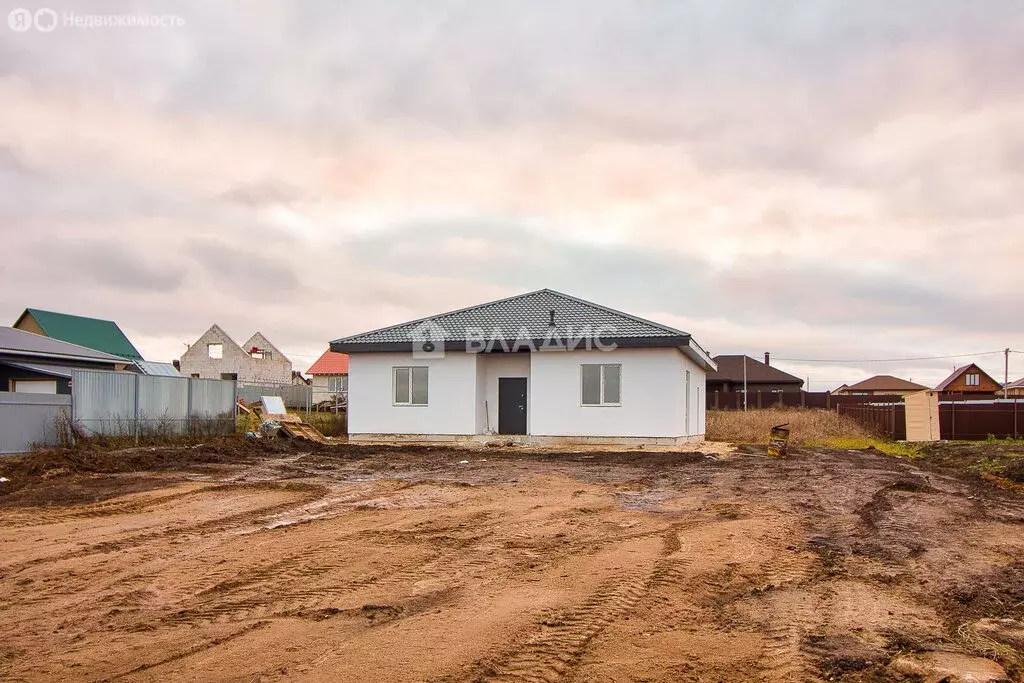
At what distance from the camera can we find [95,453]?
1706cm

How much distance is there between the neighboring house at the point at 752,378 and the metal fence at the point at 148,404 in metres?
40.1

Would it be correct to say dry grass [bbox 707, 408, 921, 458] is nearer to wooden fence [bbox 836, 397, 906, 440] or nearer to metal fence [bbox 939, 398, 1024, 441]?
wooden fence [bbox 836, 397, 906, 440]

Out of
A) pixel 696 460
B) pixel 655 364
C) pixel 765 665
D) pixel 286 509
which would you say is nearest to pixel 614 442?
pixel 655 364

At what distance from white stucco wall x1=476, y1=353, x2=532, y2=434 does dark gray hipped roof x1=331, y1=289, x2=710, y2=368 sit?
2.89ft

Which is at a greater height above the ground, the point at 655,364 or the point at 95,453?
the point at 655,364

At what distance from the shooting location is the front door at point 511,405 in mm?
24562

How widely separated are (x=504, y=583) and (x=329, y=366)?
53.7 metres

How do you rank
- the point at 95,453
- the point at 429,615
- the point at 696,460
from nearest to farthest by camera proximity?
the point at 429,615
the point at 95,453
the point at 696,460

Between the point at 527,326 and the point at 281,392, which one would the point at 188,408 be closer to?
the point at 527,326

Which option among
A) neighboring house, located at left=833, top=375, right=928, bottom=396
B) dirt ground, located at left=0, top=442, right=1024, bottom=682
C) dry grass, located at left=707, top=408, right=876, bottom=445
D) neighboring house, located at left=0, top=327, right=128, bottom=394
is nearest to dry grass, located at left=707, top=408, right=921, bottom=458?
dry grass, located at left=707, top=408, right=876, bottom=445

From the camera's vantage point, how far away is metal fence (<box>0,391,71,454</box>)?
1695 centimetres

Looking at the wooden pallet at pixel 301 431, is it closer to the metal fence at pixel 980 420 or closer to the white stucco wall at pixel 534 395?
the white stucco wall at pixel 534 395

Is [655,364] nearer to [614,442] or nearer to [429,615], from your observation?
[614,442]

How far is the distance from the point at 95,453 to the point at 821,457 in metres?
16.7
